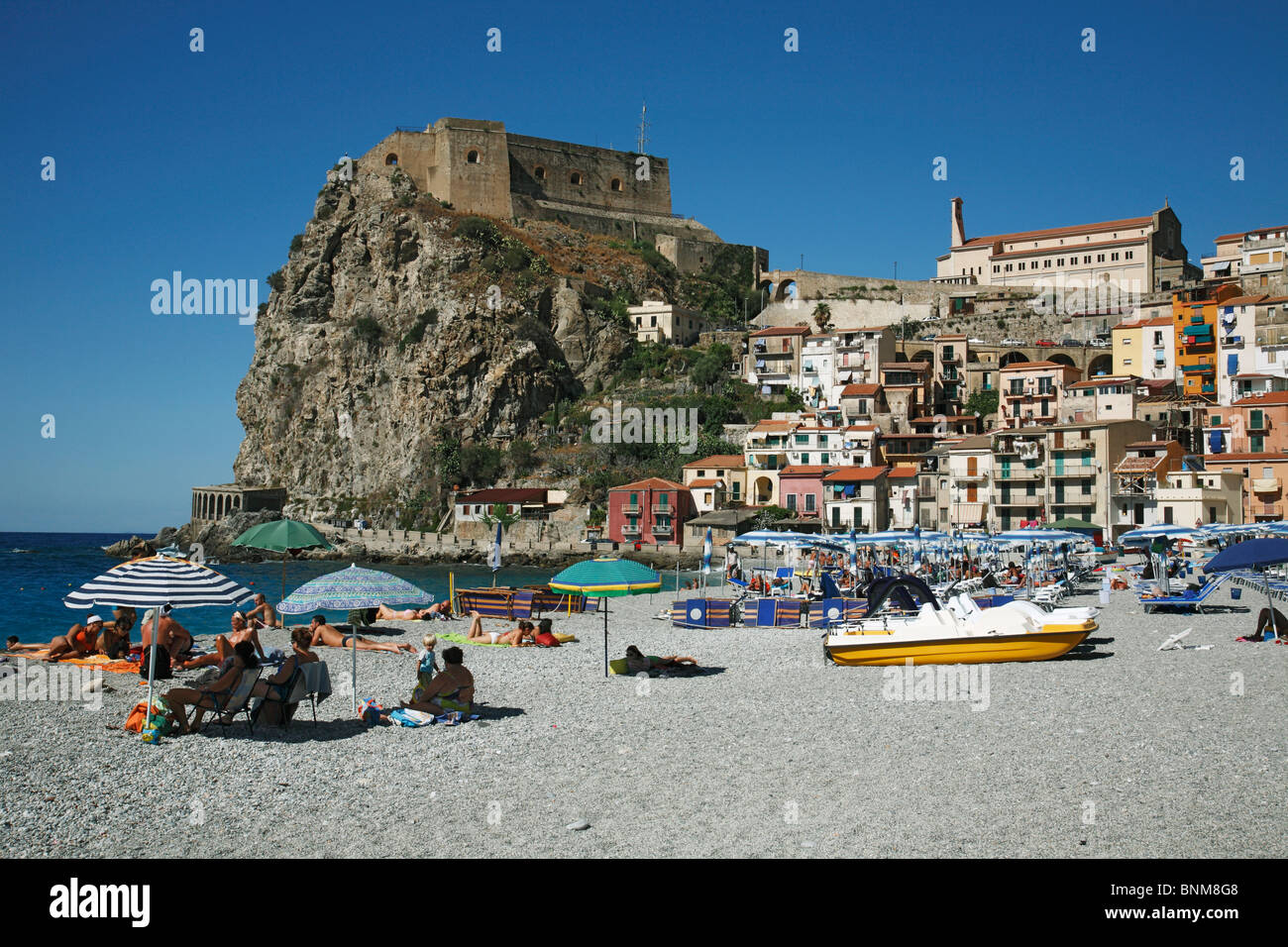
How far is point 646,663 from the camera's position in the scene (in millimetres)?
15391

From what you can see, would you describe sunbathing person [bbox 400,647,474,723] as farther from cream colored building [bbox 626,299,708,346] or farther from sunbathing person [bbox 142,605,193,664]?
cream colored building [bbox 626,299,708,346]

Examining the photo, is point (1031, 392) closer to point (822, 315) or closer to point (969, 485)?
point (969, 485)

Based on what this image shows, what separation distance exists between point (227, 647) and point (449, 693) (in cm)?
303

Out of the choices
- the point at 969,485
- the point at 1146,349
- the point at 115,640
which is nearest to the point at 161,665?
the point at 115,640

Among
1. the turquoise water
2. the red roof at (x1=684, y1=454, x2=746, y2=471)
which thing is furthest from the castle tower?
the turquoise water

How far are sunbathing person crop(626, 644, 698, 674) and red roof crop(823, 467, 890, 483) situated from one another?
40.1 meters

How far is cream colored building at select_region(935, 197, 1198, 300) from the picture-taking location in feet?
248

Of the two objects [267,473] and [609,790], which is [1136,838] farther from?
[267,473]

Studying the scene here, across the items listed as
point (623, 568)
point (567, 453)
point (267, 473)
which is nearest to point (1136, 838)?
point (623, 568)

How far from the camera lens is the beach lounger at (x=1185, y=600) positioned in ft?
67.2

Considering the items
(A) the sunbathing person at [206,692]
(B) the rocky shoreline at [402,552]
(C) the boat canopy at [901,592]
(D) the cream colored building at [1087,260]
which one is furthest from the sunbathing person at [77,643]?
(D) the cream colored building at [1087,260]

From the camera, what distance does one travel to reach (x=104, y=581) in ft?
36.4

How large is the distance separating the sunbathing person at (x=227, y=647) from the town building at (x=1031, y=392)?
49.8 m
